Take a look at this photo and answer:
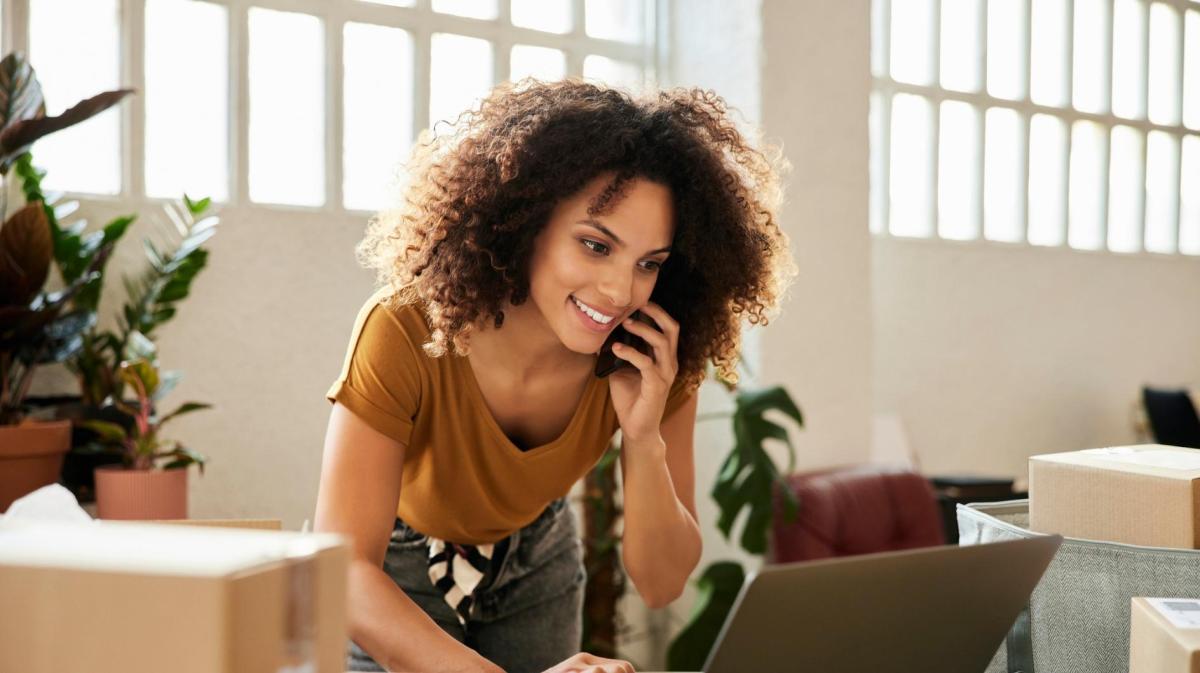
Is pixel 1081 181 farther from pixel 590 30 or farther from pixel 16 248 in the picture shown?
pixel 16 248

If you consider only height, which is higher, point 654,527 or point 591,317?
point 591,317

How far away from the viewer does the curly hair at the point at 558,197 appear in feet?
5.09

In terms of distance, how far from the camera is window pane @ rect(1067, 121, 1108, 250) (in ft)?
18.0

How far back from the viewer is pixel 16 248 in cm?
238

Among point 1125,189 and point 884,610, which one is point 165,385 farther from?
point 1125,189

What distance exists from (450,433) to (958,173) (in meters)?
3.99

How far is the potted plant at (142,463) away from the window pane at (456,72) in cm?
140

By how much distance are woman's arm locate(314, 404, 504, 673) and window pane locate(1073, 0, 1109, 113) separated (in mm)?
5028

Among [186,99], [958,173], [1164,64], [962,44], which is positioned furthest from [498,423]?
[1164,64]

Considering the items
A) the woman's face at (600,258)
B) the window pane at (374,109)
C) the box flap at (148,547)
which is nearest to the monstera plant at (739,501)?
the window pane at (374,109)

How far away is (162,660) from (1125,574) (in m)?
0.85

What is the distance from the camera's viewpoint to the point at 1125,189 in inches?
226

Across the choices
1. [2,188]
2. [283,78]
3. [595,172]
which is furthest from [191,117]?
[595,172]

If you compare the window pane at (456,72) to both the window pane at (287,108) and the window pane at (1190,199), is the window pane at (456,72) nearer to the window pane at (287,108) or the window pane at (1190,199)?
the window pane at (287,108)
